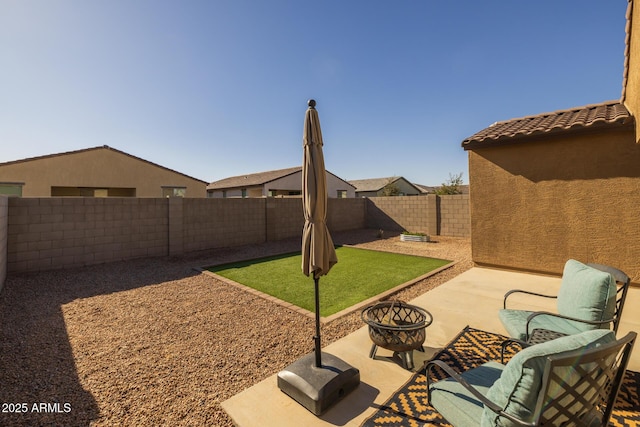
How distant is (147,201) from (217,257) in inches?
132

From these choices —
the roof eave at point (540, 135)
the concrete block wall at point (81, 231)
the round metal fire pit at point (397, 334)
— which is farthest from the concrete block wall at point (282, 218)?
the round metal fire pit at point (397, 334)

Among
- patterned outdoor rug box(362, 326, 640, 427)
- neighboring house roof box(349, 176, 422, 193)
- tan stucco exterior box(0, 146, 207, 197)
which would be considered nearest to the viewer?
patterned outdoor rug box(362, 326, 640, 427)

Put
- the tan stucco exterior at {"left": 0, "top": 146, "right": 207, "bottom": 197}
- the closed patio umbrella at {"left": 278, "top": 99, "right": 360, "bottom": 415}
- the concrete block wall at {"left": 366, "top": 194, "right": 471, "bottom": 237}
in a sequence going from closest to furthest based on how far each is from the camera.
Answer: the closed patio umbrella at {"left": 278, "top": 99, "right": 360, "bottom": 415}
the concrete block wall at {"left": 366, "top": 194, "right": 471, "bottom": 237}
the tan stucco exterior at {"left": 0, "top": 146, "right": 207, "bottom": 197}

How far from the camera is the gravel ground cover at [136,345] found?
291cm

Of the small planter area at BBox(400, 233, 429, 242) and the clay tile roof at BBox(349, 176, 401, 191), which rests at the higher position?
the clay tile roof at BBox(349, 176, 401, 191)

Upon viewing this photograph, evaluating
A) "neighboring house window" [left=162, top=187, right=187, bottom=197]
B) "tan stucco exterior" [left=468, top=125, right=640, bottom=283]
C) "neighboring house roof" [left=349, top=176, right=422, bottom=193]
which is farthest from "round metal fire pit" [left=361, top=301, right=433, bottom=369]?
"neighboring house roof" [left=349, top=176, right=422, bottom=193]

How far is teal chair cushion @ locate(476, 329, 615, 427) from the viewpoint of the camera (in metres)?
1.53

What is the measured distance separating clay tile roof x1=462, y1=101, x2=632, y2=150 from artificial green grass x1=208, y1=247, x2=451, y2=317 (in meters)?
4.35

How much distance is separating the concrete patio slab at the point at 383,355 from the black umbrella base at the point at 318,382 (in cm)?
8

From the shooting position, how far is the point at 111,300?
6.06m

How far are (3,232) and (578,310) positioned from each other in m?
11.8

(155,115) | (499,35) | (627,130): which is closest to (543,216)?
(627,130)

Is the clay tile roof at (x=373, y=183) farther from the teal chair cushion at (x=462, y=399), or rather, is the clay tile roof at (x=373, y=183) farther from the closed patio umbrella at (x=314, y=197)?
the teal chair cushion at (x=462, y=399)

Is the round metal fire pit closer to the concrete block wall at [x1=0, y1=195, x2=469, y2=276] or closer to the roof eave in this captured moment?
the roof eave
